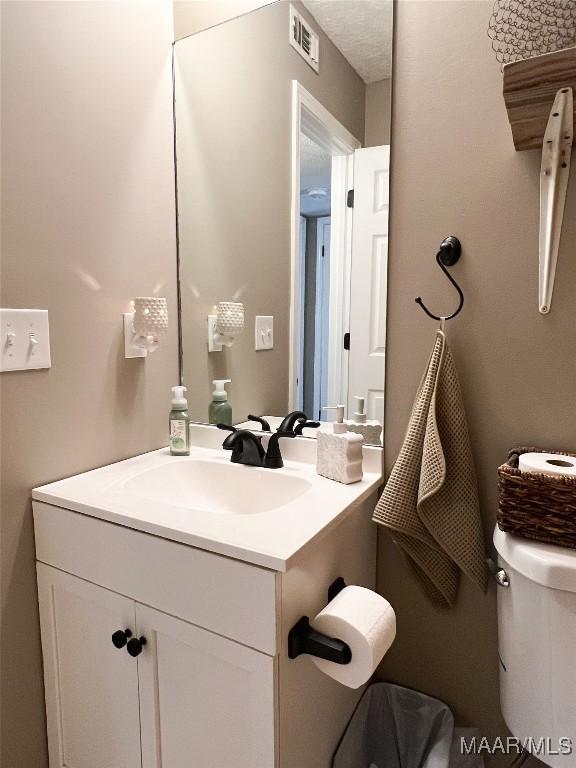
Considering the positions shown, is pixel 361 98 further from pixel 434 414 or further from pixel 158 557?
pixel 158 557

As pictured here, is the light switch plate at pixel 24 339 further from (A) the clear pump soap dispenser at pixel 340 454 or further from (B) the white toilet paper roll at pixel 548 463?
(B) the white toilet paper roll at pixel 548 463

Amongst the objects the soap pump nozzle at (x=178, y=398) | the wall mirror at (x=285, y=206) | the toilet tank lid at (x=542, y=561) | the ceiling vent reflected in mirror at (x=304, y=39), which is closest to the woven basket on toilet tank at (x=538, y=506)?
the toilet tank lid at (x=542, y=561)

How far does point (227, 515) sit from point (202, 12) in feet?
4.38

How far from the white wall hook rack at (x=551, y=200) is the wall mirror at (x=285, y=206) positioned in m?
0.33

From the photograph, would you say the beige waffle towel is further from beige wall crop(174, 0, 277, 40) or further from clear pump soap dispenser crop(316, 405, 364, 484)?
beige wall crop(174, 0, 277, 40)

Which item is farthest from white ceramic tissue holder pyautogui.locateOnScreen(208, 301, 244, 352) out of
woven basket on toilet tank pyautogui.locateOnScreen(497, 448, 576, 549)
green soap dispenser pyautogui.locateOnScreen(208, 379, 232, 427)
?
woven basket on toilet tank pyautogui.locateOnScreen(497, 448, 576, 549)

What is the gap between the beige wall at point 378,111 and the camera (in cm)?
112

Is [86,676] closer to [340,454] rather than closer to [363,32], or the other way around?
[340,454]

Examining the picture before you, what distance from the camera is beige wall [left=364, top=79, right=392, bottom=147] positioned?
3.68ft

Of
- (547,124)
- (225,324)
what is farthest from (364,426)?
(547,124)

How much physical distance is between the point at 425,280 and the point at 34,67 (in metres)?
0.94

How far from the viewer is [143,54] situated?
4.21 ft

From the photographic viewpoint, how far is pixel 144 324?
4.08 feet

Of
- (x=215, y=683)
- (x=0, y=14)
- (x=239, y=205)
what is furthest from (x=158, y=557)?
(x=0, y=14)
